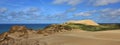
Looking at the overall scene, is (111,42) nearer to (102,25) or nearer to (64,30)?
(64,30)

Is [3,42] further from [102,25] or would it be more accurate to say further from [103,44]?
[102,25]

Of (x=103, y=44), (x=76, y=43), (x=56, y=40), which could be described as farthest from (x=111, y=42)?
(x=56, y=40)

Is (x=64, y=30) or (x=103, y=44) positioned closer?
(x=103, y=44)

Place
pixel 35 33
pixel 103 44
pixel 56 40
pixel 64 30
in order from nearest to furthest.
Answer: pixel 103 44 → pixel 56 40 → pixel 35 33 → pixel 64 30

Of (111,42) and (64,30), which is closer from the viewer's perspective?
(111,42)

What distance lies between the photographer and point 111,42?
609 centimetres

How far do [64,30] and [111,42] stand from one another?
3.49m

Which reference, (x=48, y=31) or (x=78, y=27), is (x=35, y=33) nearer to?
(x=48, y=31)

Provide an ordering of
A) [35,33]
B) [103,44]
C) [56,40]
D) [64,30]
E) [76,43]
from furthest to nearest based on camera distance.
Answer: [64,30]
[35,33]
[56,40]
[76,43]
[103,44]

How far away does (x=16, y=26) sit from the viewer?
8195 mm

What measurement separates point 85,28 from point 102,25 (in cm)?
84

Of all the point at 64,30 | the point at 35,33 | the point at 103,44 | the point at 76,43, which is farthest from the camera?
the point at 64,30

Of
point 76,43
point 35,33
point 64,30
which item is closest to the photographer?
point 76,43

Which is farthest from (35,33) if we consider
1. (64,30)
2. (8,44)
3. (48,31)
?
(8,44)
